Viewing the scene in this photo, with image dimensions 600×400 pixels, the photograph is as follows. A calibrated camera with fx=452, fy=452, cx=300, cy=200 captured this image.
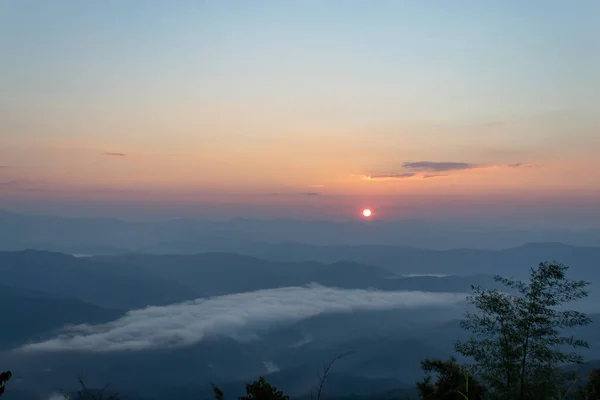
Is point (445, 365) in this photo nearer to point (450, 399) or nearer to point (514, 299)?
point (450, 399)

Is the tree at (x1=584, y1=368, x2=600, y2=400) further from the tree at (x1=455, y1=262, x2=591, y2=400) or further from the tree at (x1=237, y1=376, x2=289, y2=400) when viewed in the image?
the tree at (x1=237, y1=376, x2=289, y2=400)

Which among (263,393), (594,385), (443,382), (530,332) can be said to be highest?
(263,393)

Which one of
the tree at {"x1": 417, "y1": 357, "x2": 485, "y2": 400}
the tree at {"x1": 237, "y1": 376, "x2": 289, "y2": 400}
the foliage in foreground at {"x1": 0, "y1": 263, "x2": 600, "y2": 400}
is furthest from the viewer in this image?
the tree at {"x1": 417, "y1": 357, "x2": 485, "y2": 400}

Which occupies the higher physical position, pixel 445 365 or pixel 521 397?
pixel 521 397

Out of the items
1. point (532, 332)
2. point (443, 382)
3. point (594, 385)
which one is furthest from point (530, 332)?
point (443, 382)

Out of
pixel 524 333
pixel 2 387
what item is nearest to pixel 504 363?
pixel 524 333

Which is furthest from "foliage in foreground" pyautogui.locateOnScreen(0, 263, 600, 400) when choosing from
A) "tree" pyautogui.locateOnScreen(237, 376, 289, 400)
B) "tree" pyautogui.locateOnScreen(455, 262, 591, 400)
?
"tree" pyautogui.locateOnScreen(237, 376, 289, 400)

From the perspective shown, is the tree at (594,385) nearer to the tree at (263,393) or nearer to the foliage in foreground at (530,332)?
the foliage in foreground at (530,332)

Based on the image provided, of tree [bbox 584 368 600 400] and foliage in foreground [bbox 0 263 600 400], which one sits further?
tree [bbox 584 368 600 400]

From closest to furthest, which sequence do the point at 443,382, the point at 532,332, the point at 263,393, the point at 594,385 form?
the point at 263,393 → the point at 532,332 → the point at 594,385 → the point at 443,382

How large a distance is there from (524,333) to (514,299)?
1839 mm

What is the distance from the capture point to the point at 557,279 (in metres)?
20.9

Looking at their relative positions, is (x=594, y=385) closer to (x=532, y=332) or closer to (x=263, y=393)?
(x=532, y=332)

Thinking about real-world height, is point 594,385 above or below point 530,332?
below
